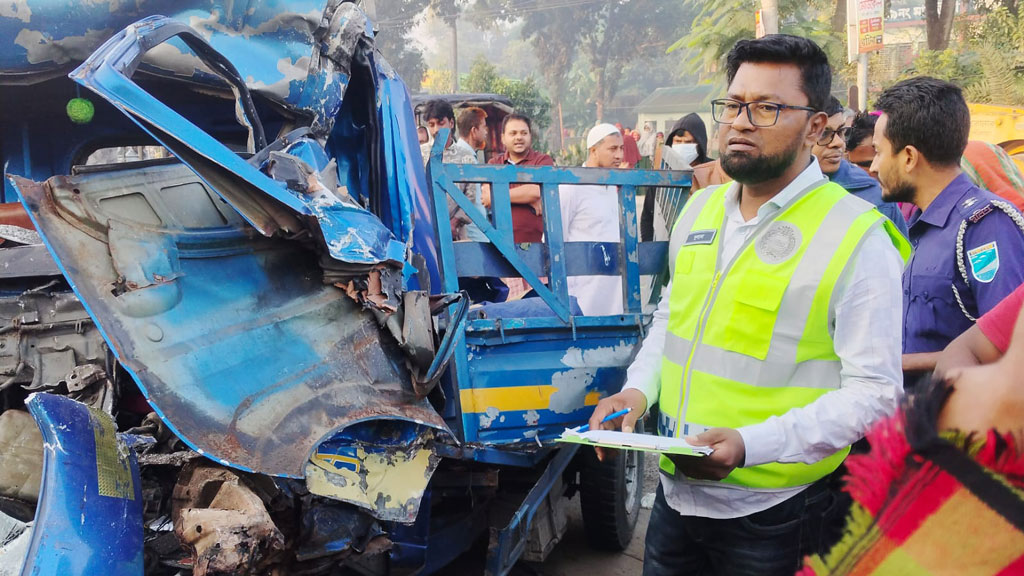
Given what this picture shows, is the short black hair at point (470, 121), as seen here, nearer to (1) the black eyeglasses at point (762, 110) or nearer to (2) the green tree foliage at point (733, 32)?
(1) the black eyeglasses at point (762, 110)

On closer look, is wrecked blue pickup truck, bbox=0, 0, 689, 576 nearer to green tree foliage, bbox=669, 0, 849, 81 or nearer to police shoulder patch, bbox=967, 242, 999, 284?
police shoulder patch, bbox=967, 242, 999, 284

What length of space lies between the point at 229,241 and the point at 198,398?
56 centimetres

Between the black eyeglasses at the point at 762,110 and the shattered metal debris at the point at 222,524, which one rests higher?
the black eyeglasses at the point at 762,110

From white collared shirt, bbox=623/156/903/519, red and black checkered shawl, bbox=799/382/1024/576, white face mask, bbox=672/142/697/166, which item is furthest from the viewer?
white face mask, bbox=672/142/697/166

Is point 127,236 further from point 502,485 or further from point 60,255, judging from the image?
point 502,485

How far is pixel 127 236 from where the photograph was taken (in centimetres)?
214

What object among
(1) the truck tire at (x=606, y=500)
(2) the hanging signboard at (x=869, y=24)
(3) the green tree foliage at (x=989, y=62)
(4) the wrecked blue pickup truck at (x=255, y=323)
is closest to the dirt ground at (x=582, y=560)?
(1) the truck tire at (x=606, y=500)

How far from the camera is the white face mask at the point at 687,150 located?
5039mm

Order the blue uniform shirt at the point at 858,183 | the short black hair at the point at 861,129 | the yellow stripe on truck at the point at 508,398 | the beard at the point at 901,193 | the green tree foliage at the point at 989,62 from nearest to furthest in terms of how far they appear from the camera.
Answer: the beard at the point at 901,193 < the yellow stripe on truck at the point at 508,398 < the blue uniform shirt at the point at 858,183 < the short black hair at the point at 861,129 < the green tree foliage at the point at 989,62

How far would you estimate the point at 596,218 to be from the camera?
4066 millimetres

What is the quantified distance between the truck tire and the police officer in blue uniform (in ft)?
5.94

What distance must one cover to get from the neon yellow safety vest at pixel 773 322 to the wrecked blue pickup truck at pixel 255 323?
901 millimetres

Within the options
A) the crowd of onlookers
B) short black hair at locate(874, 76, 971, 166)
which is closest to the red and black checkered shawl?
the crowd of onlookers

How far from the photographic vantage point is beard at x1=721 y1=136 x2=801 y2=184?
75.0 inches
